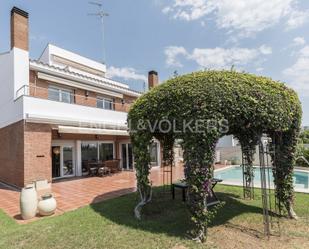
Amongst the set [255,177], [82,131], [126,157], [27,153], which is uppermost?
[82,131]

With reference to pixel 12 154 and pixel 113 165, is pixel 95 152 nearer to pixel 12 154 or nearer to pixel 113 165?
pixel 113 165

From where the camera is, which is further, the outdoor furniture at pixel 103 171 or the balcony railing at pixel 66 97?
the outdoor furniture at pixel 103 171

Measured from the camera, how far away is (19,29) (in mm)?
22078

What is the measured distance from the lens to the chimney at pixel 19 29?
858 inches

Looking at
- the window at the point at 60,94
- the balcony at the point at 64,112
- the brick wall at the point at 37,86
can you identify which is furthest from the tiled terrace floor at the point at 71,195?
the window at the point at 60,94

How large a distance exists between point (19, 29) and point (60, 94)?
308 inches

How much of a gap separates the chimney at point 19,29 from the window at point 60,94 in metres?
5.14

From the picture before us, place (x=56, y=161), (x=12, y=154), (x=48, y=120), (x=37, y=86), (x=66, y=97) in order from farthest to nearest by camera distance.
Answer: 1. (x=66, y=97)
2. (x=56, y=161)
3. (x=37, y=86)
4. (x=12, y=154)
5. (x=48, y=120)

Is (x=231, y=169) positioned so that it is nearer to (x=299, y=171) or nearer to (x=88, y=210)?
(x=299, y=171)

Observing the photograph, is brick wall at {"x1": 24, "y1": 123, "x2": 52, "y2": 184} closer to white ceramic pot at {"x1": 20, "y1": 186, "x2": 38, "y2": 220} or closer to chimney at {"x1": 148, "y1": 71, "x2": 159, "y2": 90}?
white ceramic pot at {"x1": 20, "y1": 186, "x2": 38, "y2": 220}

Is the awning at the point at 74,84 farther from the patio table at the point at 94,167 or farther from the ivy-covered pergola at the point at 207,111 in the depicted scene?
the ivy-covered pergola at the point at 207,111

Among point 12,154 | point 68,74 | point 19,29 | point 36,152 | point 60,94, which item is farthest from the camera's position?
point 60,94

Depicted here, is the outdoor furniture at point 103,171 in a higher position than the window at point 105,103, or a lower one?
lower

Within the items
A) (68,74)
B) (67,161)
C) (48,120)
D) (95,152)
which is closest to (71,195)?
(48,120)
